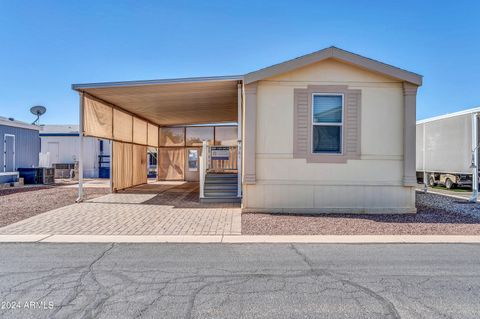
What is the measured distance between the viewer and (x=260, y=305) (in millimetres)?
3348

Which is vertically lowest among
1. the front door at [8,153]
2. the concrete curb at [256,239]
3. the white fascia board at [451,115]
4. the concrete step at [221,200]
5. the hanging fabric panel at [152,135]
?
the concrete curb at [256,239]

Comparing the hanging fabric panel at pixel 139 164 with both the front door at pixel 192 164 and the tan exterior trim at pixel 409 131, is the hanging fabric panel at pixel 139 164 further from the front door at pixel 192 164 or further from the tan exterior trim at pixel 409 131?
the tan exterior trim at pixel 409 131

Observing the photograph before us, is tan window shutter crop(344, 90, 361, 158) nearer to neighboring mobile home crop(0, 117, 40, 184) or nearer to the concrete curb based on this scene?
the concrete curb

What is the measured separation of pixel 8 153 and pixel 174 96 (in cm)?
1083

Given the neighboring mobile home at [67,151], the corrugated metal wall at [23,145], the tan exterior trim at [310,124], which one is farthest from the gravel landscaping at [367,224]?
the neighboring mobile home at [67,151]

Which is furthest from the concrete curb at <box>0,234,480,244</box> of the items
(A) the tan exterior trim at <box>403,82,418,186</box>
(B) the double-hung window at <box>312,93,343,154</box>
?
(B) the double-hung window at <box>312,93,343,154</box>

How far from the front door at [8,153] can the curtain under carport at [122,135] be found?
6421 millimetres

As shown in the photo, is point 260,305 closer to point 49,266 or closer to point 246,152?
point 49,266

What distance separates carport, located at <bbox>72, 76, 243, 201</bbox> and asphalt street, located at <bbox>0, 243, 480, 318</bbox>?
5.09 metres

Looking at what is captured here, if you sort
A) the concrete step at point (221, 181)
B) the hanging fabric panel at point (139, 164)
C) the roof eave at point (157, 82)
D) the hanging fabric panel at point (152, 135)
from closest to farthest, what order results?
the roof eave at point (157, 82)
the concrete step at point (221, 181)
the hanging fabric panel at point (139, 164)
the hanging fabric panel at point (152, 135)

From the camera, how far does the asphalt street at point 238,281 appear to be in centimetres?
325

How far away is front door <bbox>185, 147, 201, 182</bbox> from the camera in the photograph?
19156 millimetres

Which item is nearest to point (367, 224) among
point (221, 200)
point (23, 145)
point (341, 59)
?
point (341, 59)

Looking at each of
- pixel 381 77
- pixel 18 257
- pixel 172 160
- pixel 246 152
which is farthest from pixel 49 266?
pixel 172 160
